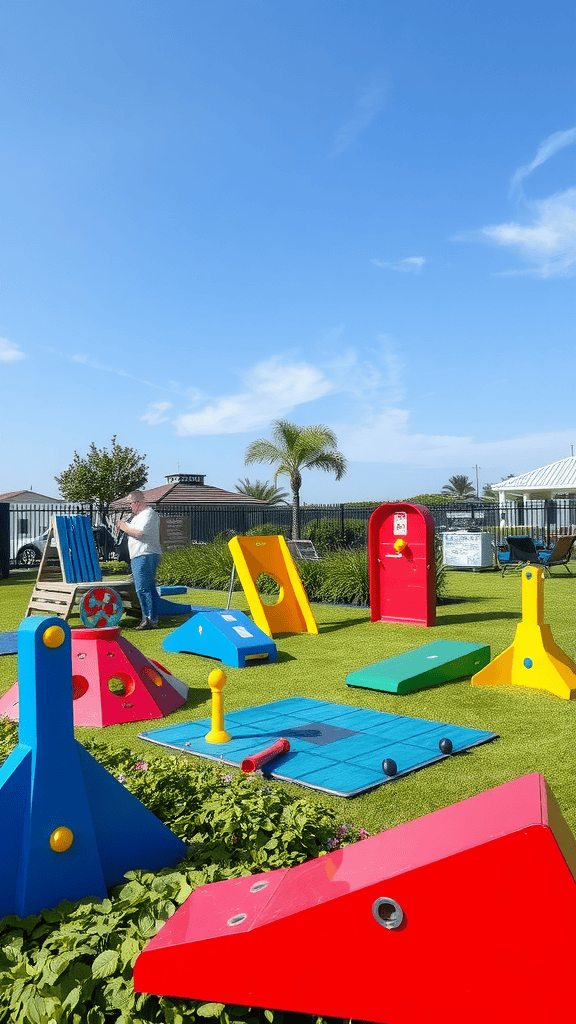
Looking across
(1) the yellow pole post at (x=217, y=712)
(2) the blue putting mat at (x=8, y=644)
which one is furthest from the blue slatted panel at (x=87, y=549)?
(1) the yellow pole post at (x=217, y=712)

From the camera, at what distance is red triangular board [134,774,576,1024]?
5.83ft

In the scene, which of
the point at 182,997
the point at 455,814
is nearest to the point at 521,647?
the point at 455,814

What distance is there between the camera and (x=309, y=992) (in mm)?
1935

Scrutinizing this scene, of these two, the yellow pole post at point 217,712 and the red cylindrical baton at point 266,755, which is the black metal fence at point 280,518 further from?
the red cylindrical baton at point 266,755

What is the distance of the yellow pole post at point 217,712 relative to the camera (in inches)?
196

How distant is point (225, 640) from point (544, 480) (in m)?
31.1

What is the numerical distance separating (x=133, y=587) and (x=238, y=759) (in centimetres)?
610

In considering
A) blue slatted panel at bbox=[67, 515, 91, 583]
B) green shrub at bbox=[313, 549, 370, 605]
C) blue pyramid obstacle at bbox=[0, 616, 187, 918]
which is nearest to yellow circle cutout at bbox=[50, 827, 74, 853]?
blue pyramid obstacle at bbox=[0, 616, 187, 918]

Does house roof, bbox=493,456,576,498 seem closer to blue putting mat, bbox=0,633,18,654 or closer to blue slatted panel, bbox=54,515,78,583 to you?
blue slatted panel, bbox=54,515,78,583

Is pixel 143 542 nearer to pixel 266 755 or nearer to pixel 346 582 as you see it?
pixel 346 582

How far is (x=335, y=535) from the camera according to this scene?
A: 2305 cm

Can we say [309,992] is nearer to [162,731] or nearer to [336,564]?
[162,731]

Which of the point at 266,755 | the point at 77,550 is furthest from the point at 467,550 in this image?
the point at 266,755

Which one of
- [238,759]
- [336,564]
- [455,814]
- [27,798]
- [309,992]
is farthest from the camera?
[336,564]
